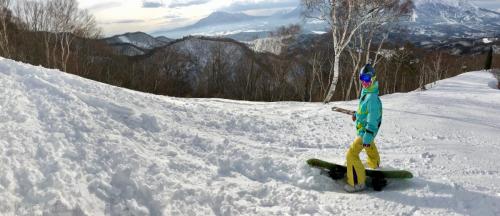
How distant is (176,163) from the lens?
7090 mm

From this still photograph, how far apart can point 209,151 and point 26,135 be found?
343cm

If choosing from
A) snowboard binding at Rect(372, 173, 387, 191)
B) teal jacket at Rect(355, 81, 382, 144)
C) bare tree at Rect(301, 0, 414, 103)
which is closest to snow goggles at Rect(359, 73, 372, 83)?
teal jacket at Rect(355, 81, 382, 144)

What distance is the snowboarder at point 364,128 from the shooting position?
6.69m

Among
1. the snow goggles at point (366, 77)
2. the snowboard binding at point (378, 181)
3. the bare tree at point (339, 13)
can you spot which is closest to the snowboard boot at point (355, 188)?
the snowboard binding at point (378, 181)

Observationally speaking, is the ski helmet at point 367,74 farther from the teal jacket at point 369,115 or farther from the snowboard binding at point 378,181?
the snowboard binding at point 378,181

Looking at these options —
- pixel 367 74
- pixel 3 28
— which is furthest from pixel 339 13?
pixel 3 28

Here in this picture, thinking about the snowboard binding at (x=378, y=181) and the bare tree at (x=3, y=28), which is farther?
the bare tree at (x=3, y=28)

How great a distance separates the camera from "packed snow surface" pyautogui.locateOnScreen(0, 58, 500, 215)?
17.7 ft

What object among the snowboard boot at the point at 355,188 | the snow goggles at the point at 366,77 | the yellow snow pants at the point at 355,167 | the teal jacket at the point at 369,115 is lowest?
the snowboard boot at the point at 355,188

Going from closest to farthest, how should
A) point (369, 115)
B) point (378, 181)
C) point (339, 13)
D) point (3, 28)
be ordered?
1. point (369, 115)
2. point (378, 181)
3. point (339, 13)
4. point (3, 28)

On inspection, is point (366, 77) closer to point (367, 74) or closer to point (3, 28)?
point (367, 74)

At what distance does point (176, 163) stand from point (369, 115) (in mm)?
3487

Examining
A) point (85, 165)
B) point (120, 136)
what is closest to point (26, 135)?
point (85, 165)

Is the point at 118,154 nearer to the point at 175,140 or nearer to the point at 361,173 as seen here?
the point at 175,140
